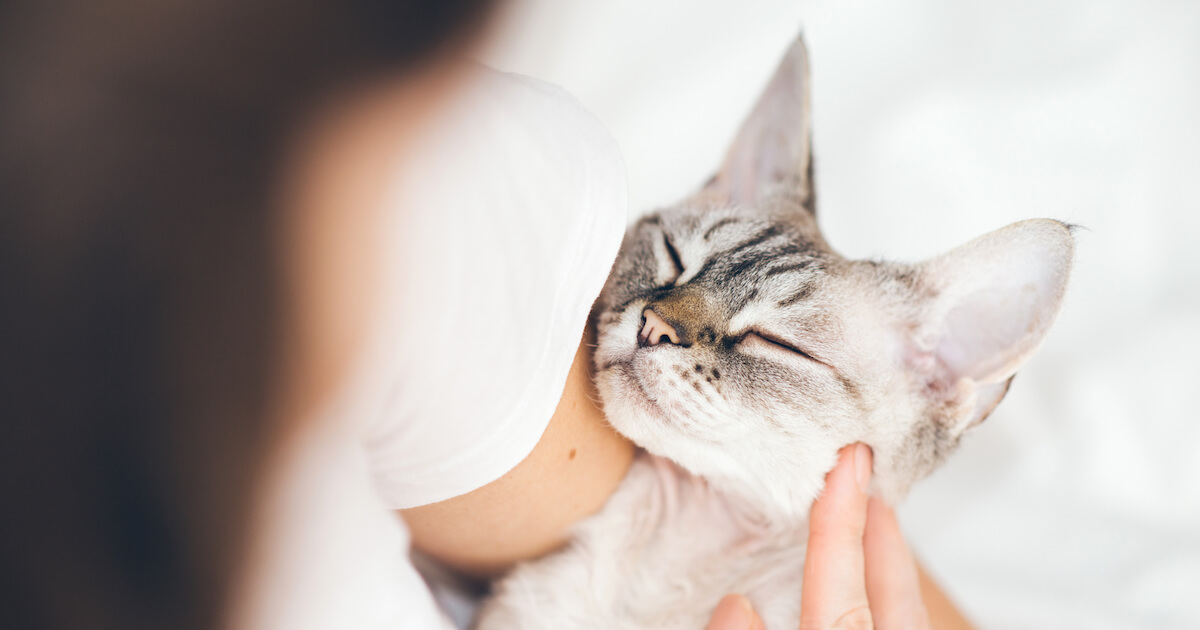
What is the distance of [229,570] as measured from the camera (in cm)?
47

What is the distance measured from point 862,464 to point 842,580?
0.17m

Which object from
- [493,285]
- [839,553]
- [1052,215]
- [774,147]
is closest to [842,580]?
[839,553]

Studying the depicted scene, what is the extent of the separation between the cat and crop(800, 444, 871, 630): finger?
3 cm

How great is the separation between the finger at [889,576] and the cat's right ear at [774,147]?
0.59 m

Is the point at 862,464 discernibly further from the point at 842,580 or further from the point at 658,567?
the point at 658,567

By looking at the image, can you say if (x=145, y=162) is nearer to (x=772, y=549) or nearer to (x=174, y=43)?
(x=174, y=43)

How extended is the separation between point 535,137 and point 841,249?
1151mm

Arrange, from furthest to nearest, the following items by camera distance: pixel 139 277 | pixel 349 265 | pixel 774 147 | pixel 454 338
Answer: pixel 774 147 → pixel 454 338 → pixel 349 265 → pixel 139 277

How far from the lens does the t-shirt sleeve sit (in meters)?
0.74

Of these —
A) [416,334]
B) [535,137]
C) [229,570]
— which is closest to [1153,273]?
[535,137]

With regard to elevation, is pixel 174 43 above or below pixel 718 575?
above

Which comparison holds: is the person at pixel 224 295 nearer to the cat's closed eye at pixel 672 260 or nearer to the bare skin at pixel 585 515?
the bare skin at pixel 585 515

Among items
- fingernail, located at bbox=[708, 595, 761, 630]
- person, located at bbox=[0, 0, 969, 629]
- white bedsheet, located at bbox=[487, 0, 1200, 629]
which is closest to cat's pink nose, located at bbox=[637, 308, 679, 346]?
person, located at bbox=[0, 0, 969, 629]

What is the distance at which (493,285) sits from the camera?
0.79 meters
